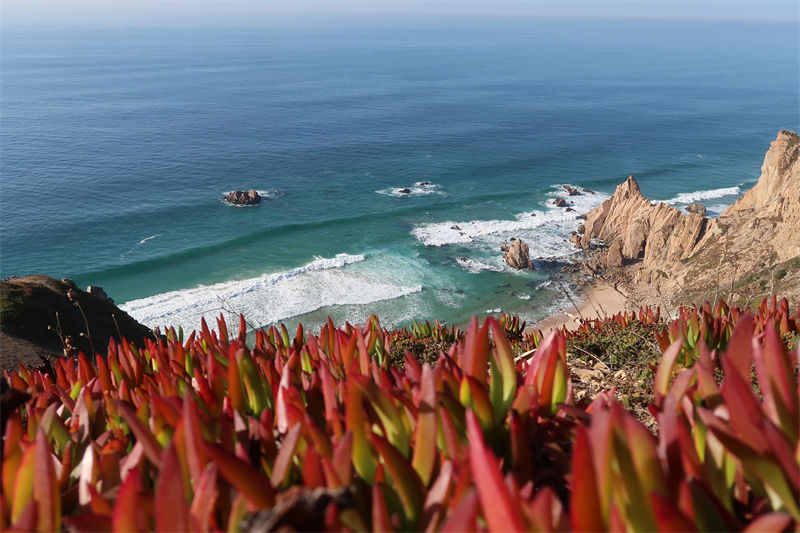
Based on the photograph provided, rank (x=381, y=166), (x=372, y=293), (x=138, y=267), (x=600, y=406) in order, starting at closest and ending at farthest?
(x=600, y=406), (x=372, y=293), (x=138, y=267), (x=381, y=166)

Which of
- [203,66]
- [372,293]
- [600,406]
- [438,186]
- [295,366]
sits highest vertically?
[203,66]

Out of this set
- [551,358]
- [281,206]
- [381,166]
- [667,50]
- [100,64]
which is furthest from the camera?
[667,50]

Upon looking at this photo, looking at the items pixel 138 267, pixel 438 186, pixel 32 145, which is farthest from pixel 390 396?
pixel 32 145

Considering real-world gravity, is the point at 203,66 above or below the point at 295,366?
above

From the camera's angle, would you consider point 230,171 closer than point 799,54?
Yes

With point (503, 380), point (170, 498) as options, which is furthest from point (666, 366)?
point (170, 498)

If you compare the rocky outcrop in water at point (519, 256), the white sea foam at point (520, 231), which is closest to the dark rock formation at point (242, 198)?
the white sea foam at point (520, 231)

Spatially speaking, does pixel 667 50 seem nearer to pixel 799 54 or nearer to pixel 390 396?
pixel 799 54
